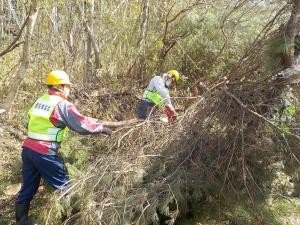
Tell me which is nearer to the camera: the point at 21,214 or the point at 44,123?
the point at 44,123

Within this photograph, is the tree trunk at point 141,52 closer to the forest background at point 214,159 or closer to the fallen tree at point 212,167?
the forest background at point 214,159

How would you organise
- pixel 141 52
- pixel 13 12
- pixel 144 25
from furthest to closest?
pixel 13 12 → pixel 144 25 → pixel 141 52

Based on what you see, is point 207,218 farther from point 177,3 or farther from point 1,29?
point 1,29

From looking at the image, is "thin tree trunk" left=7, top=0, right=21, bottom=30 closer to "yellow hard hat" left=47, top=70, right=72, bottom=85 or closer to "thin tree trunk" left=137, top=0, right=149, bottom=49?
"thin tree trunk" left=137, top=0, right=149, bottom=49

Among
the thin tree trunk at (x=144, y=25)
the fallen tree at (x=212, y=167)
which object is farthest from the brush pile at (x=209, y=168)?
the thin tree trunk at (x=144, y=25)

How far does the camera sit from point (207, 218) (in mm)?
4062

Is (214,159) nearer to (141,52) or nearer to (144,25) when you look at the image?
(141,52)

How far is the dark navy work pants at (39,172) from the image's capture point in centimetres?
419

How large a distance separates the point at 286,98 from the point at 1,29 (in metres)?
9.80

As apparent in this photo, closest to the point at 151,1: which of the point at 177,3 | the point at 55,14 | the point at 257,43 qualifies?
the point at 177,3

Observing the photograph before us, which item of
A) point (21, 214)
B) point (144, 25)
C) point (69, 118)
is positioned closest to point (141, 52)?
point (144, 25)

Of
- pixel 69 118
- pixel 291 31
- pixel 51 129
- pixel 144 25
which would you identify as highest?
pixel 144 25

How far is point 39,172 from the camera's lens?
4379 millimetres

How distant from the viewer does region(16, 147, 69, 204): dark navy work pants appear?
4.19 m
